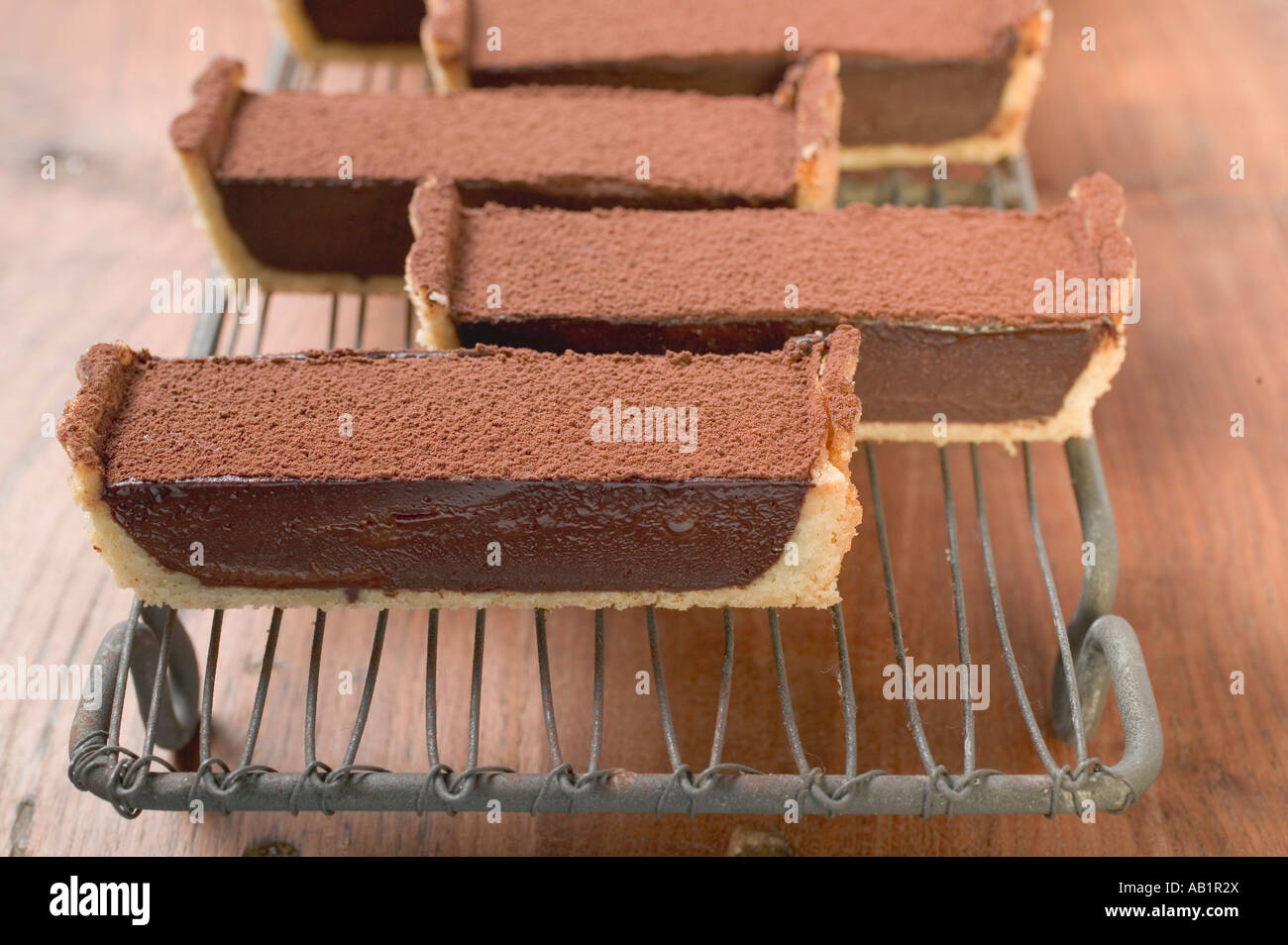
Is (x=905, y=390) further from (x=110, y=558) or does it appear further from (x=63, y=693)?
(x=63, y=693)

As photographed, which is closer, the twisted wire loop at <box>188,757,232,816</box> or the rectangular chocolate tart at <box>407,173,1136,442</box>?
the twisted wire loop at <box>188,757,232,816</box>

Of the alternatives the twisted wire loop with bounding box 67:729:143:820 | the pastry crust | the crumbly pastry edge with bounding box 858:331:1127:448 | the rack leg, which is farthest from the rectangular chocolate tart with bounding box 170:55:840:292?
the twisted wire loop with bounding box 67:729:143:820

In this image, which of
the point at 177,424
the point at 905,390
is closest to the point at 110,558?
the point at 177,424

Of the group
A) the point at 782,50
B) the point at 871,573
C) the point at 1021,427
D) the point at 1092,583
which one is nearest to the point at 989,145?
the point at 782,50

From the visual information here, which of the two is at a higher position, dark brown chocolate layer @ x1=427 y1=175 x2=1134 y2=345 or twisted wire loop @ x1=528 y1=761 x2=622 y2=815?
dark brown chocolate layer @ x1=427 y1=175 x2=1134 y2=345

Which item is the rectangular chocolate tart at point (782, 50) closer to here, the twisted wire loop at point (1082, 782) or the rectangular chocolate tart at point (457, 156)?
the rectangular chocolate tart at point (457, 156)

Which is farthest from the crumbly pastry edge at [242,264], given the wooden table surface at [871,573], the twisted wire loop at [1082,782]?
the twisted wire loop at [1082,782]

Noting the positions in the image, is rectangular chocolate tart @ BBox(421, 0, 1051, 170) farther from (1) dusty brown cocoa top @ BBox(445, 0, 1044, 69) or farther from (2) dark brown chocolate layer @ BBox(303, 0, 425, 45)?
(2) dark brown chocolate layer @ BBox(303, 0, 425, 45)
